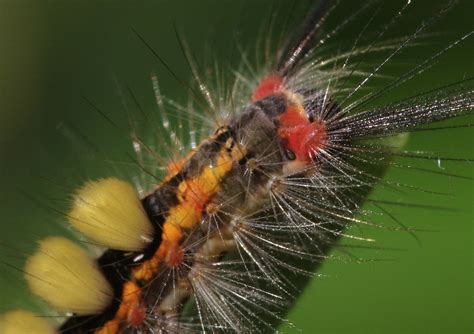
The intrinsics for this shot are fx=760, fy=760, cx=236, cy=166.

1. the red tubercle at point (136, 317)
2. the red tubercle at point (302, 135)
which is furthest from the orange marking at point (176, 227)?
the red tubercle at point (302, 135)

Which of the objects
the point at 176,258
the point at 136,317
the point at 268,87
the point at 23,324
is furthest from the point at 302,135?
the point at 23,324

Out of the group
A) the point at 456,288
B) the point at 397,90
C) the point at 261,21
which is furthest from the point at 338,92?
the point at 261,21

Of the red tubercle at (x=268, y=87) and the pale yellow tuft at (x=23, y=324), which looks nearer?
the pale yellow tuft at (x=23, y=324)

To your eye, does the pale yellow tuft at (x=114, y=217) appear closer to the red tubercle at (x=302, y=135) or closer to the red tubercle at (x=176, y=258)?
the red tubercle at (x=176, y=258)

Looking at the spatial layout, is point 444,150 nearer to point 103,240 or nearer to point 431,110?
point 431,110

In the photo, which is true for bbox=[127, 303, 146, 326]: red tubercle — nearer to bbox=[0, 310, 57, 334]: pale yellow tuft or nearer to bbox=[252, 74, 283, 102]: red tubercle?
bbox=[0, 310, 57, 334]: pale yellow tuft
